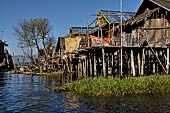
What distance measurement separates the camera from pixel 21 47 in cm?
4391

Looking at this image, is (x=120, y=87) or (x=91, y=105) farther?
(x=120, y=87)

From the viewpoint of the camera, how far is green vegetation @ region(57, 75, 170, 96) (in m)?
12.3

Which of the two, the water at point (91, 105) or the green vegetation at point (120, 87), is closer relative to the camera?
the water at point (91, 105)

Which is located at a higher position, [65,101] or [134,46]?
[134,46]

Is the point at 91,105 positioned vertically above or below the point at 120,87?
below

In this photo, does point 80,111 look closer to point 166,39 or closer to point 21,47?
point 166,39

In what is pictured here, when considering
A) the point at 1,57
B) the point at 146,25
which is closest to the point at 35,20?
the point at 1,57

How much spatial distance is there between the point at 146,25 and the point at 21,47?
29.0 m

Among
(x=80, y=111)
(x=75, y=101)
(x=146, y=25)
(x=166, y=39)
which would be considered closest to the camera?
(x=80, y=111)

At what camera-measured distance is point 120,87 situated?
12508 mm

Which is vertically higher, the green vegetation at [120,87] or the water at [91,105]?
the green vegetation at [120,87]

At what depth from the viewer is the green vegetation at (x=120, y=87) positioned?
486 inches

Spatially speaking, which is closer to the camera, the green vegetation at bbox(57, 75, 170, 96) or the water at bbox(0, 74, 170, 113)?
the water at bbox(0, 74, 170, 113)

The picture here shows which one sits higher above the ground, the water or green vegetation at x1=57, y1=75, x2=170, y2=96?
green vegetation at x1=57, y1=75, x2=170, y2=96
